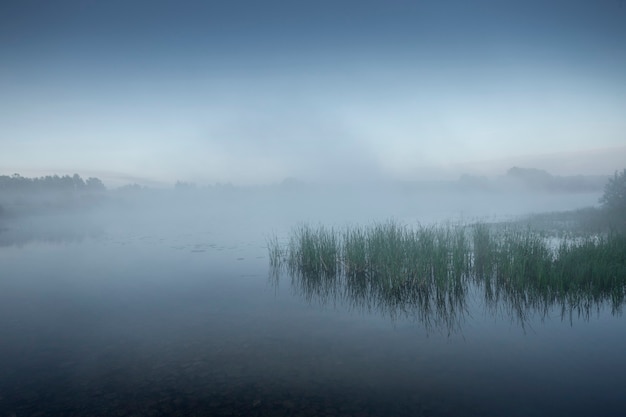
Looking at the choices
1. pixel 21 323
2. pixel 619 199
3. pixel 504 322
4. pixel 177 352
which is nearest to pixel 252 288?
pixel 177 352

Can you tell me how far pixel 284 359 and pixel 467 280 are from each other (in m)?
8.06

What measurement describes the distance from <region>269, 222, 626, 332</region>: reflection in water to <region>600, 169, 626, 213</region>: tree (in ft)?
52.5

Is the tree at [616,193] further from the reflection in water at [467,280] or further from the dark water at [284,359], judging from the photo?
the dark water at [284,359]

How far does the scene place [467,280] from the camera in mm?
12398

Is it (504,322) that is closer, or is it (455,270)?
(504,322)

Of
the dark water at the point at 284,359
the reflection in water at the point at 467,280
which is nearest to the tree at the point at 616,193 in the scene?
the reflection in water at the point at 467,280

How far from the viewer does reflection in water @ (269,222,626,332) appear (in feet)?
32.0

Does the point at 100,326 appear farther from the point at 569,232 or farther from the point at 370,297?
the point at 569,232

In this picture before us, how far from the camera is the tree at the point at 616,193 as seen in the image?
81.6ft

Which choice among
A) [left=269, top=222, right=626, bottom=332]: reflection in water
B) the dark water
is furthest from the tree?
the dark water

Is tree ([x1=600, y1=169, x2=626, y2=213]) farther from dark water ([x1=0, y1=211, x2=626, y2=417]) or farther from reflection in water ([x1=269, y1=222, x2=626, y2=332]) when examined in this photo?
dark water ([x1=0, y1=211, x2=626, y2=417])

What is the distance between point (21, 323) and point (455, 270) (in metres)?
13.2

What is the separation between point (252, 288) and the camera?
1326cm

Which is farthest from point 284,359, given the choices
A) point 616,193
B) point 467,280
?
point 616,193
